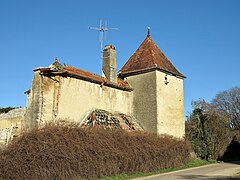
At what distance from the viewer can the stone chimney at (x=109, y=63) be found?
24.1m

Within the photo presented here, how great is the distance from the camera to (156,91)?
23.9m

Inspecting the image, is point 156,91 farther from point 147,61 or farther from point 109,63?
point 109,63

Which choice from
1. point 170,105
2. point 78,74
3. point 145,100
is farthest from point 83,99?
point 170,105

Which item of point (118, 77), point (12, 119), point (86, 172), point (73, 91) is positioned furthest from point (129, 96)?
point (86, 172)

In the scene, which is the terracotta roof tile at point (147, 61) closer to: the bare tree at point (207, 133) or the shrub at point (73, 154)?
the bare tree at point (207, 133)

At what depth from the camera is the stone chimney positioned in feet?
79.0

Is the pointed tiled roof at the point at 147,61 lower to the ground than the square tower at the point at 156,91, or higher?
higher

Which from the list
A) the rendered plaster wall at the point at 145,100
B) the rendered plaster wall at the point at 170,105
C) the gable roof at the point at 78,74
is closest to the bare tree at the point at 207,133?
the rendered plaster wall at the point at 170,105

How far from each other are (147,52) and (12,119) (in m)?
12.3

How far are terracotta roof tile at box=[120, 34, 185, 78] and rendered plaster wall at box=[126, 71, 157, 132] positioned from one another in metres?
0.62

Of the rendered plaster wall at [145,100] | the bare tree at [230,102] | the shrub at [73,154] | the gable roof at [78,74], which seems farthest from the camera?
the bare tree at [230,102]

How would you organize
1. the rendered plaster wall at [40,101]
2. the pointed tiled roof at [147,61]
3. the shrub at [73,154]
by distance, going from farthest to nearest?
the pointed tiled roof at [147,61] < the rendered plaster wall at [40,101] < the shrub at [73,154]

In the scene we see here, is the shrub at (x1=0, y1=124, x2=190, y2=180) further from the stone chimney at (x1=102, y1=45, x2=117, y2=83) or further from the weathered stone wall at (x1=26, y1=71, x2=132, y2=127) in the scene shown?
the stone chimney at (x1=102, y1=45, x2=117, y2=83)

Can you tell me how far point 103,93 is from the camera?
883 inches
